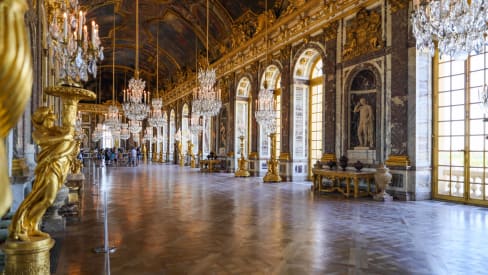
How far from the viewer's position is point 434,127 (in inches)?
372

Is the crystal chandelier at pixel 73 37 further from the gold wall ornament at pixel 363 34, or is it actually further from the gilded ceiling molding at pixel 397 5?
the gold wall ornament at pixel 363 34

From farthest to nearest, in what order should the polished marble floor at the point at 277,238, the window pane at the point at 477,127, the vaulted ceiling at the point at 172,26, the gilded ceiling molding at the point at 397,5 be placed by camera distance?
the vaulted ceiling at the point at 172,26
the gilded ceiling molding at the point at 397,5
the window pane at the point at 477,127
the polished marble floor at the point at 277,238

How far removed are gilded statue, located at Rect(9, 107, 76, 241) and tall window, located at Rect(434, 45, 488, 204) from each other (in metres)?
8.44

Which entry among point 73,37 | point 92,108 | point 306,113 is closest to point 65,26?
point 73,37

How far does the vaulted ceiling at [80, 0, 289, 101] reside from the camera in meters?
18.8

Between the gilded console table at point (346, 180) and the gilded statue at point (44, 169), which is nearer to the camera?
the gilded statue at point (44, 169)

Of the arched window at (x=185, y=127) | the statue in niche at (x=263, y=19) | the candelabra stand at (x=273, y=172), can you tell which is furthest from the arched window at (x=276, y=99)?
the arched window at (x=185, y=127)

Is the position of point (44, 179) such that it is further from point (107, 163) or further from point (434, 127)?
point (107, 163)

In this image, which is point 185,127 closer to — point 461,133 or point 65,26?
point 461,133

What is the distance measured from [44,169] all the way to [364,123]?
365 inches

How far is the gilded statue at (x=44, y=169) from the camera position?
3.14 m

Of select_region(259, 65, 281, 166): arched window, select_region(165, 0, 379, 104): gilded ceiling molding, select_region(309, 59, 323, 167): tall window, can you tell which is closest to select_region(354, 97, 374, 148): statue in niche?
select_region(165, 0, 379, 104): gilded ceiling molding

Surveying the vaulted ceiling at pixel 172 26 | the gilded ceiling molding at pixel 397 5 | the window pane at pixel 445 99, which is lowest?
A: the window pane at pixel 445 99

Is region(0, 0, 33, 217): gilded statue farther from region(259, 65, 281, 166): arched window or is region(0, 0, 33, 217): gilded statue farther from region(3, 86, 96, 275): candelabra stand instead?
region(259, 65, 281, 166): arched window
